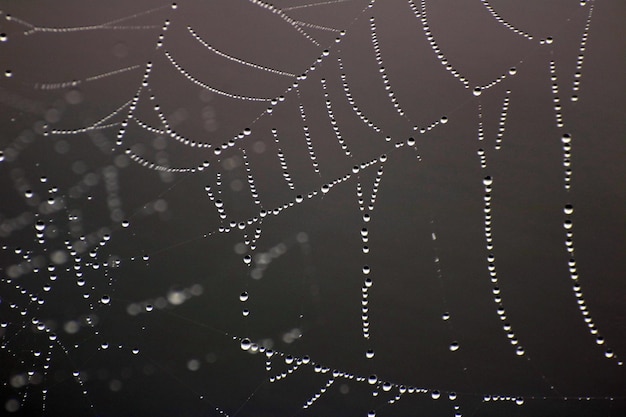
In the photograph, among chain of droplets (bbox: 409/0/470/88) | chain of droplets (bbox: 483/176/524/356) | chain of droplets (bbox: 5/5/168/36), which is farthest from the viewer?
chain of droplets (bbox: 483/176/524/356)

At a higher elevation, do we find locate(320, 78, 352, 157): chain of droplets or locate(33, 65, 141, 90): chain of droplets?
locate(33, 65, 141, 90): chain of droplets

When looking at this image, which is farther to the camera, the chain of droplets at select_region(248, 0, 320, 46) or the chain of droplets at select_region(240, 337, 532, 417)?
the chain of droplets at select_region(240, 337, 532, 417)

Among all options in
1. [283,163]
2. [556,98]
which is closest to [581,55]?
[556,98]

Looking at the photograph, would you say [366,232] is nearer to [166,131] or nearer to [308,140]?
[308,140]

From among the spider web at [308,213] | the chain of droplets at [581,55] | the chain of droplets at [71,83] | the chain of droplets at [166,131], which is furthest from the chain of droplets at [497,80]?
the chain of droplets at [71,83]

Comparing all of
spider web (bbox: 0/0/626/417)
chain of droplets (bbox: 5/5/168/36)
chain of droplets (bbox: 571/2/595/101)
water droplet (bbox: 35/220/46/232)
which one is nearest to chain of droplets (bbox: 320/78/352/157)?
spider web (bbox: 0/0/626/417)

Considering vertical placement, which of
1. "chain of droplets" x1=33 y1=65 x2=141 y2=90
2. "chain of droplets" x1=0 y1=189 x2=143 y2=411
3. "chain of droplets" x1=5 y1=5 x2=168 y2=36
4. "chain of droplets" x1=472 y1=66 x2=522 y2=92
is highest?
"chain of droplets" x1=5 y1=5 x2=168 y2=36

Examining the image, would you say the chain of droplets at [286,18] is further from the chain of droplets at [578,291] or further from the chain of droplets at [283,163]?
the chain of droplets at [578,291]

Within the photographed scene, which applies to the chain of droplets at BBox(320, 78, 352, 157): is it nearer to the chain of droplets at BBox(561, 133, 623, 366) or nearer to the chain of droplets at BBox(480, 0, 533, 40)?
the chain of droplets at BBox(480, 0, 533, 40)
